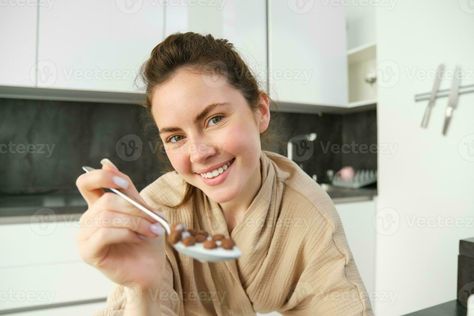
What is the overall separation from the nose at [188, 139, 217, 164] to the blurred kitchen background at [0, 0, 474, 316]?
0.49 m

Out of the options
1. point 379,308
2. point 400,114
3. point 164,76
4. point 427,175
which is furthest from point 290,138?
point 164,76

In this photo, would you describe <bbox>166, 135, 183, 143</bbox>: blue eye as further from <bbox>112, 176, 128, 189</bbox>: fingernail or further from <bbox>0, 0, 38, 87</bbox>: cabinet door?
<bbox>0, 0, 38, 87</bbox>: cabinet door

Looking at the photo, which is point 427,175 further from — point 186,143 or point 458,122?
point 186,143

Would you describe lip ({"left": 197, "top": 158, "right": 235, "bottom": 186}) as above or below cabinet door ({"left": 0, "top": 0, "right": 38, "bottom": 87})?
below

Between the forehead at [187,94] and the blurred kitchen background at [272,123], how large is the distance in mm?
468

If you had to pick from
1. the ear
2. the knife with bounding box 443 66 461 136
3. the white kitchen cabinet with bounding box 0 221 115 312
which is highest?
the knife with bounding box 443 66 461 136

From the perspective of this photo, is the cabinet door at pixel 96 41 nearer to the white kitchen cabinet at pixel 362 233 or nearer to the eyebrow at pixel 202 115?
the eyebrow at pixel 202 115

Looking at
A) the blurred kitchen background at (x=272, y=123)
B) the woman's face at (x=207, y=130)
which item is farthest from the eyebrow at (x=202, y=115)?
the blurred kitchen background at (x=272, y=123)

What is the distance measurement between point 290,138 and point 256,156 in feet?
5.35

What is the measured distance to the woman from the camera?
2.16ft

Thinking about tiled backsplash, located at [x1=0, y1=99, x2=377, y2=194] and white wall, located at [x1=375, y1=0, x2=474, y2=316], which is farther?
tiled backsplash, located at [x1=0, y1=99, x2=377, y2=194]

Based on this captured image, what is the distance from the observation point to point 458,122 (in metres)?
1.57

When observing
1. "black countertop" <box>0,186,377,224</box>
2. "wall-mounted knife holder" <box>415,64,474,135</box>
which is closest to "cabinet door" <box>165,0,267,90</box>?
"wall-mounted knife holder" <box>415,64,474,135</box>

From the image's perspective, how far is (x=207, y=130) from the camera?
0.75 m
